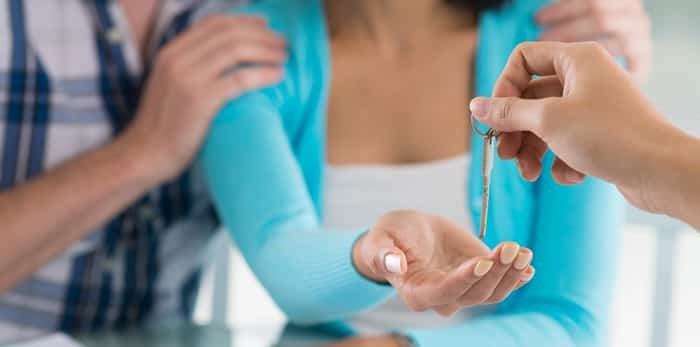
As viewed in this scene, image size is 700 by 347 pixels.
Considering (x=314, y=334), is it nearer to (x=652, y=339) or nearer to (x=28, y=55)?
(x=652, y=339)

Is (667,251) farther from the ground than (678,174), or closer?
closer

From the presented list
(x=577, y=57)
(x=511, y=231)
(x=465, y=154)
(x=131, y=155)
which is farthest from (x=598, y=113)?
(x=131, y=155)

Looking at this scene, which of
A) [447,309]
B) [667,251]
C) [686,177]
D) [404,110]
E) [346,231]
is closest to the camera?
[686,177]

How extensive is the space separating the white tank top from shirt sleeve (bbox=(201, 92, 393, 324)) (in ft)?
0.15

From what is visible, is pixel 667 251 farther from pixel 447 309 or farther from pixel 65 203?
pixel 65 203

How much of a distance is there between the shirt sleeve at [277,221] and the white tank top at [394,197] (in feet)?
0.15

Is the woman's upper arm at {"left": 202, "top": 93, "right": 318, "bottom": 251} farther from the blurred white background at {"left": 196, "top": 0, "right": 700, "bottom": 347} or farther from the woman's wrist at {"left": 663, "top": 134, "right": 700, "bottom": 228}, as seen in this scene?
the woman's wrist at {"left": 663, "top": 134, "right": 700, "bottom": 228}

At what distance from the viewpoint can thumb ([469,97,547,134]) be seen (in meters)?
0.40

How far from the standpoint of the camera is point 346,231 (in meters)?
0.62

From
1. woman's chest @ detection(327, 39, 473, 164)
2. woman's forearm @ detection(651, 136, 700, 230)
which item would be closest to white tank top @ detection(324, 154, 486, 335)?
woman's chest @ detection(327, 39, 473, 164)

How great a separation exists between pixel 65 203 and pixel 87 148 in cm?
8

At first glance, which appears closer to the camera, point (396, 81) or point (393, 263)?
point (393, 263)

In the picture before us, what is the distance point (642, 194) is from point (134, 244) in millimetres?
Result: 606

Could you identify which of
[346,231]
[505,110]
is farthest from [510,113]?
[346,231]
